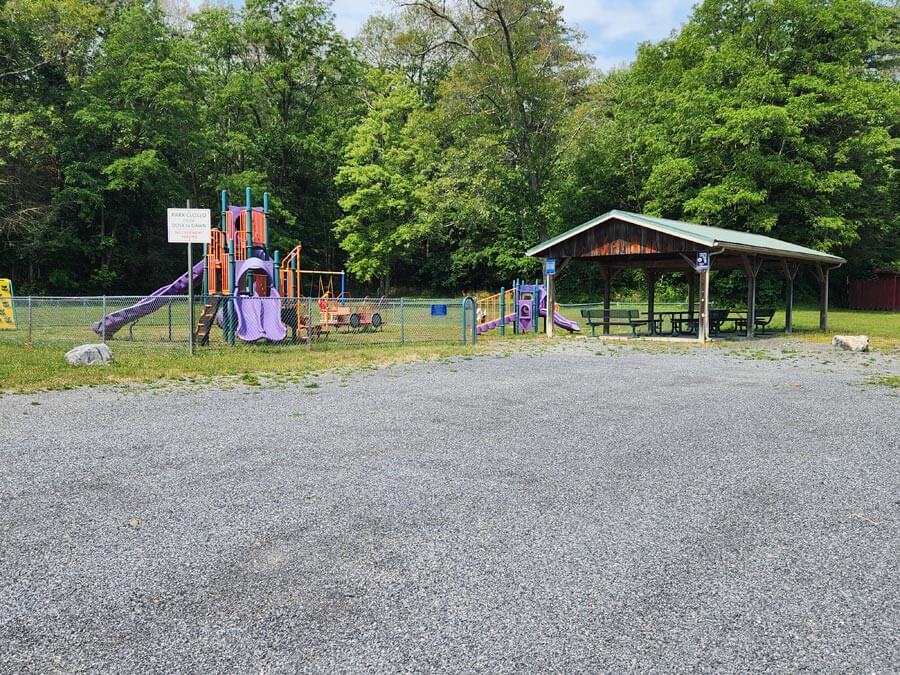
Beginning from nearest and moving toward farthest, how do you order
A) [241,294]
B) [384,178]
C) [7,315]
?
[241,294]
[7,315]
[384,178]

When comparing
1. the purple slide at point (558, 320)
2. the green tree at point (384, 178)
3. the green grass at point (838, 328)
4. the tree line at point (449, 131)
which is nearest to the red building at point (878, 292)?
the tree line at point (449, 131)

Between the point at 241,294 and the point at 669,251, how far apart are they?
38.4 ft

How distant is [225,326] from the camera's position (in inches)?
650

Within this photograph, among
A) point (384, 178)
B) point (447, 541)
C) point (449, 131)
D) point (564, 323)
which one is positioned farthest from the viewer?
point (384, 178)

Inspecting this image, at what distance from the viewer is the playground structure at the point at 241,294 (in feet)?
52.1

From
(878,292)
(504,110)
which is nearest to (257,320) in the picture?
(504,110)

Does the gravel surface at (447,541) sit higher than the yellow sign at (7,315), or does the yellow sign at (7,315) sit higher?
the yellow sign at (7,315)

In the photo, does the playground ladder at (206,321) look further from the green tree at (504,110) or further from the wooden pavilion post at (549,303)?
the green tree at (504,110)

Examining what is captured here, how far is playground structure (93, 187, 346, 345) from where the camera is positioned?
15883mm

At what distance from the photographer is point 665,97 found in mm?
37125

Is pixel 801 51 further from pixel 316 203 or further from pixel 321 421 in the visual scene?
pixel 321 421

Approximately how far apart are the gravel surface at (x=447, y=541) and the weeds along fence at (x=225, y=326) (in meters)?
8.11

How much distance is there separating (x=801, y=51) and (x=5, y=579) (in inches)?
1606

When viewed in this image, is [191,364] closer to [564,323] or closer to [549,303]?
[549,303]
